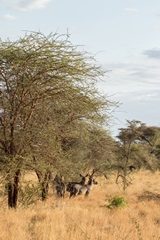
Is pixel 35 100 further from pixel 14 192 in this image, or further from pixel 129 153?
pixel 129 153

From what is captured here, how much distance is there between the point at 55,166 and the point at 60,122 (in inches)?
62.6

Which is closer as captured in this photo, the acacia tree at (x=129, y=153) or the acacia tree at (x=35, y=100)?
the acacia tree at (x=35, y=100)

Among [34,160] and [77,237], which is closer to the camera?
[77,237]

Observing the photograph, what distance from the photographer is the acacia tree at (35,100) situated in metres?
9.81

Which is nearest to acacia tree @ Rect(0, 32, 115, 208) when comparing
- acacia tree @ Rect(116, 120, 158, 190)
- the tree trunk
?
the tree trunk

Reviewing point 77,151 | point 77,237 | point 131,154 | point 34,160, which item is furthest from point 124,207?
point 131,154

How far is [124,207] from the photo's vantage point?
1407cm

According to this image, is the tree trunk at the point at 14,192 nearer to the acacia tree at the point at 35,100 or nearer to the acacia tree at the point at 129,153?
the acacia tree at the point at 35,100

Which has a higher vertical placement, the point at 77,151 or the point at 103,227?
the point at 77,151

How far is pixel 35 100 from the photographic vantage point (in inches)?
418

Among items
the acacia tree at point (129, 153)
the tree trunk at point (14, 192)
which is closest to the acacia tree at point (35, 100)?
the tree trunk at point (14, 192)

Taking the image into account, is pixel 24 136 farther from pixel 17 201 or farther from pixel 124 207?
pixel 124 207

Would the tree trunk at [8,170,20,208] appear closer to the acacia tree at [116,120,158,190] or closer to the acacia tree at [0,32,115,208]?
the acacia tree at [0,32,115,208]

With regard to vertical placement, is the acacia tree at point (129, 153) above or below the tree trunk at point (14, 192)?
above
